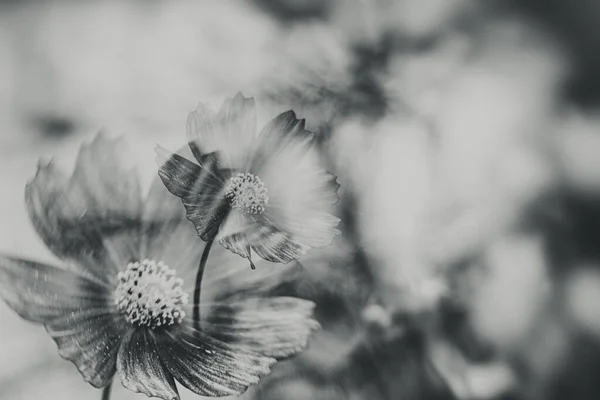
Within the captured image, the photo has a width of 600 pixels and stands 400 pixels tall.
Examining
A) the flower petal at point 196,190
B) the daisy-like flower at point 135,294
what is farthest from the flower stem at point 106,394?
the flower petal at point 196,190

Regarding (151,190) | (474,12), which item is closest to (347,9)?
(474,12)

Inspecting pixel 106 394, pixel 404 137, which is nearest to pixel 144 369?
pixel 106 394

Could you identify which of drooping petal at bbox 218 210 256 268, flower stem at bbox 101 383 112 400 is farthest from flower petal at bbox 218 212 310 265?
flower stem at bbox 101 383 112 400

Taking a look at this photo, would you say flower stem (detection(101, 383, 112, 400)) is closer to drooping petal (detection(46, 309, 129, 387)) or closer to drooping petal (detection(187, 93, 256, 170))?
drooping petal (detection(46, 309, 129, 387))

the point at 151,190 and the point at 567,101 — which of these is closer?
the point at 151,190

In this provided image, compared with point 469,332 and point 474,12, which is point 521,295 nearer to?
point 469,332

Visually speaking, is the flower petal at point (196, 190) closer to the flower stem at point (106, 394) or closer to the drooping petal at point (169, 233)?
the drooping petal at point (169, 233)
